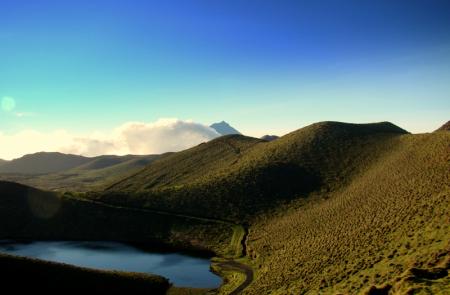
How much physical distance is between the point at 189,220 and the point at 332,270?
56.0 metres

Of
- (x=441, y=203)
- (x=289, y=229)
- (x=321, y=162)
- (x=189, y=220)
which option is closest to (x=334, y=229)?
(x=289, y=229)

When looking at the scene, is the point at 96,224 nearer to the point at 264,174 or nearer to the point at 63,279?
the point at 63,279

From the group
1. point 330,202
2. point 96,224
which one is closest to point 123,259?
point 96,224

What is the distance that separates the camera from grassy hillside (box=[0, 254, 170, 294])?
53250 mm

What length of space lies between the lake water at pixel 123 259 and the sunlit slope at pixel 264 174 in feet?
80.3

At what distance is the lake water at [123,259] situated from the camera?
70562mm

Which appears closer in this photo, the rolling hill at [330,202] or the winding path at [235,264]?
the rolling hill at [330,202]

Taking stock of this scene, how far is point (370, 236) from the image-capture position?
208 ft

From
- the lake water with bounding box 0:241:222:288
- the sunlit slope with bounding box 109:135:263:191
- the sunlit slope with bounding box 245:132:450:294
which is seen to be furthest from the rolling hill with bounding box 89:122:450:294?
the lake water with bounding box 0:241:222:288

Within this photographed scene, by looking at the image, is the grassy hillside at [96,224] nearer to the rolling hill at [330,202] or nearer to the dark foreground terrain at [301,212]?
the dark foreground terrain at [301,212]

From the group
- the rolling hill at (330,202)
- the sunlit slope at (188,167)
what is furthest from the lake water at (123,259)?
the sunlit slope at (188,167)

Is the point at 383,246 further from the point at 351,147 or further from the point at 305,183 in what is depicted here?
the point at 351,147

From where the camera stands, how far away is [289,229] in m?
86.9

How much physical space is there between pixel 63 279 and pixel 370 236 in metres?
45.8
